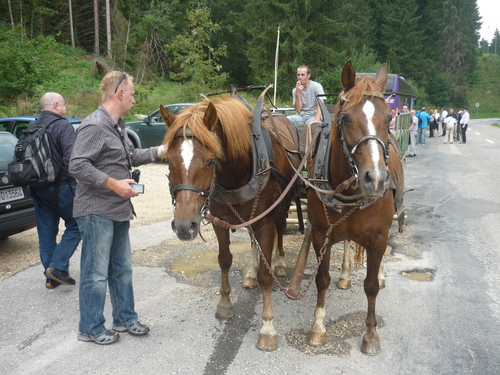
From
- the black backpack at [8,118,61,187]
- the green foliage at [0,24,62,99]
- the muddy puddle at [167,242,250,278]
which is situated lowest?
the muddy puddle at [167,242,250,278]

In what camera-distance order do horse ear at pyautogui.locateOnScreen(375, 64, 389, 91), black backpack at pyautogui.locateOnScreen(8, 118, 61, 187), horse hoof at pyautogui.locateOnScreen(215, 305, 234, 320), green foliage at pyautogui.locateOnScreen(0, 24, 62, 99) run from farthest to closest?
green foliage at pyautogui.locateOnScreen(0, 24, 62, 99) → black backpack at pyautogui.locateOnScreen(8, 118, 61, 187) → horse hoof at pyautogui.locateOnScreen(215, 305, 234, 320) → horse ear at pyautogui.locateOnScreen(375, 64, 389, 91)

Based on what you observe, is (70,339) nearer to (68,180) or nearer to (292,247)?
(68,180)

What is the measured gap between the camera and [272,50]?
26766 millimetres

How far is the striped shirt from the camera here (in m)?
2.84

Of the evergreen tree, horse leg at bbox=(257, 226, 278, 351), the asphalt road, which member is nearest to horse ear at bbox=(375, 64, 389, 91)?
horse leg at bbox=(257, 226, 278, 351)

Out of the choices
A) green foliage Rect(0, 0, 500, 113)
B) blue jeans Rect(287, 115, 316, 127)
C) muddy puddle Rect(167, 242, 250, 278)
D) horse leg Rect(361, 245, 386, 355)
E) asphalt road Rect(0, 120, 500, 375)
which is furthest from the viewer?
green foliage Rect(0, 0, 500, 113)

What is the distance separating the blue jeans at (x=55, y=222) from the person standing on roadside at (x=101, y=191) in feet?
4.15

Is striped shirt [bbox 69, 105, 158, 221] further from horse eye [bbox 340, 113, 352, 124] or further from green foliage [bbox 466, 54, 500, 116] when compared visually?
green foliage [bbox 466, 54, 500, 116]

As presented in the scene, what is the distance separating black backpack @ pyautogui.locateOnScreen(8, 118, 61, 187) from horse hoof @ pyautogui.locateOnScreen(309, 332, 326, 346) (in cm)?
310

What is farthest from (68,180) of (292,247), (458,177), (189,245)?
(458,177)

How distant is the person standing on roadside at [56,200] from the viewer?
13.7 feet

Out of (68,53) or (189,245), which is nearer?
(189,245)

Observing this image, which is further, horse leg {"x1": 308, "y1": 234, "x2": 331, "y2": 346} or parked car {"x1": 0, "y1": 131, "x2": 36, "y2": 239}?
parked car {"x1": 0, "y1": 131, "x2": 36, "y2": 239}

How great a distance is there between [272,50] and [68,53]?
13.8m
